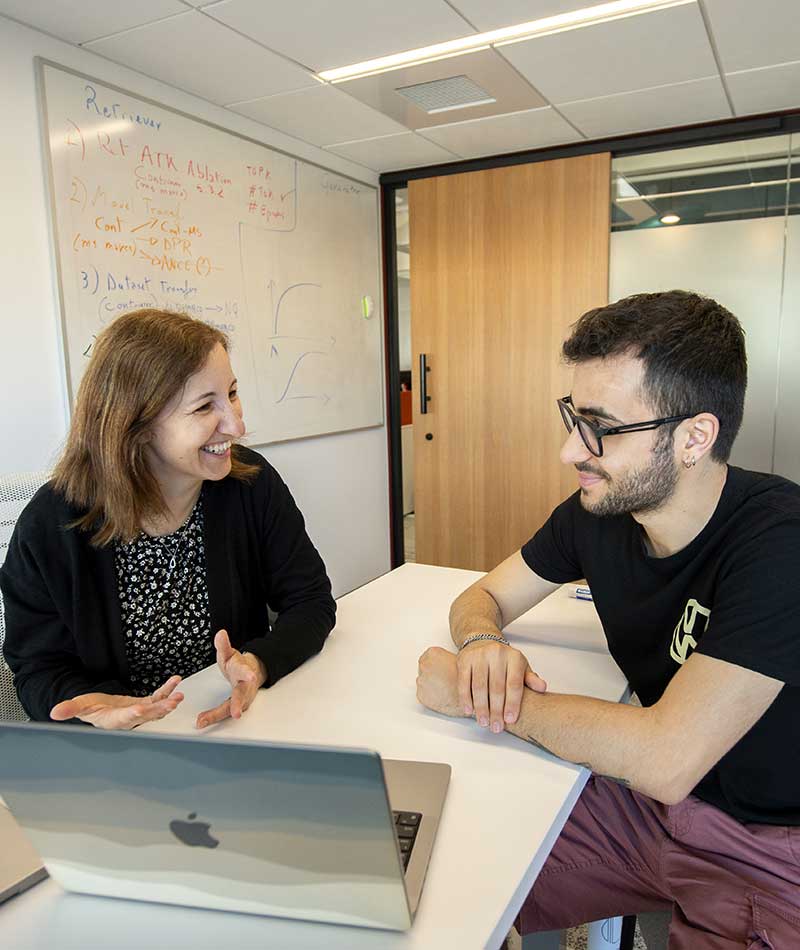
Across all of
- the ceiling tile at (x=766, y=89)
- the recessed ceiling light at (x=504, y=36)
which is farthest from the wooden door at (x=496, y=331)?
the recessed ceiling light at (x=504, y=36)

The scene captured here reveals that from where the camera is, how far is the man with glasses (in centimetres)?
96

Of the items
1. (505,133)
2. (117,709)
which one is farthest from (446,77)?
(117,709)

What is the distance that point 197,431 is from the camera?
1.44 metres

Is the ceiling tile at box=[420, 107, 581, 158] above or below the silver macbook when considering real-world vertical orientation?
above

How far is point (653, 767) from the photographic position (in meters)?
0.95

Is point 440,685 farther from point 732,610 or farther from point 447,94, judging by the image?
point 447,94

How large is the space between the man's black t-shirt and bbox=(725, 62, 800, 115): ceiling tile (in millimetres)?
2389

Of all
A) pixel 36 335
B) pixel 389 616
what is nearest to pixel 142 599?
pixel 389 616

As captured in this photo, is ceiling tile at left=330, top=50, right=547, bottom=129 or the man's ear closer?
the man's ear

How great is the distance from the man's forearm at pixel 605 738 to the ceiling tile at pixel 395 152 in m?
3.20

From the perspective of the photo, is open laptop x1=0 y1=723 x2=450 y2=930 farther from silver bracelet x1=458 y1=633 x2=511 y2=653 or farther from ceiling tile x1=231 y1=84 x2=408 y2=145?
ceiling tile x1=231 y1=84 x2=408 y2=145

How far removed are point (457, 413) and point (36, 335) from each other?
7.84ft

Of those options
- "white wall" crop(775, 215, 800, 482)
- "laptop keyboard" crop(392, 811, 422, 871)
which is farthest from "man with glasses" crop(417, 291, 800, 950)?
"white wall" crop(775, 215, 800, 482)

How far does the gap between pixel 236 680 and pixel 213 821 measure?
0.55 m
